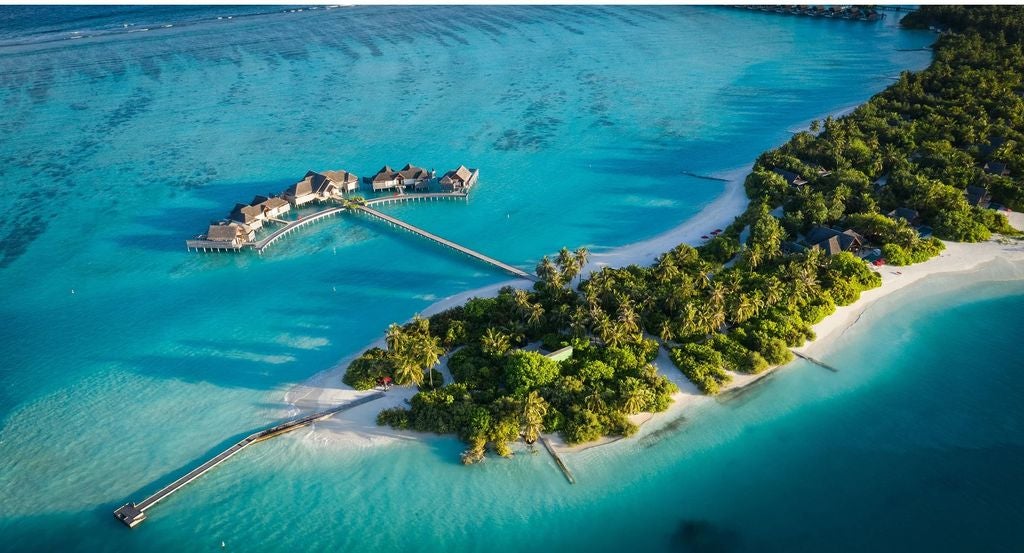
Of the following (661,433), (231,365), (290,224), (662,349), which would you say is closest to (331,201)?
(290,224)

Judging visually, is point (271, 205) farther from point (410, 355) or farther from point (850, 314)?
point (850, 314)

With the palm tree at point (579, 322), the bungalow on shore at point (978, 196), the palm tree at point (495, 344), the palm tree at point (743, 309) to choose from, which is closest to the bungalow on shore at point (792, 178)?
the bungalow on shore at point (978, 196)

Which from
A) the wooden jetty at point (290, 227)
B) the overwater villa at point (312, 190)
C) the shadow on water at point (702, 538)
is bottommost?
the shadow on water at point (702, 538)

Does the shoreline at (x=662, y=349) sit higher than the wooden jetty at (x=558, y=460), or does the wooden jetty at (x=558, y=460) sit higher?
the shoreline at (x=662, y=349)

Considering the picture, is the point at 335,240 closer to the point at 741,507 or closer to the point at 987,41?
the point at 741,507

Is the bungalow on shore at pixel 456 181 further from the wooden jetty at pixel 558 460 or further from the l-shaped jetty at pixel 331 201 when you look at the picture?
the wooden jetty at pixel 558 460

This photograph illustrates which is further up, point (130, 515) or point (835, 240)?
point (835, 240)
